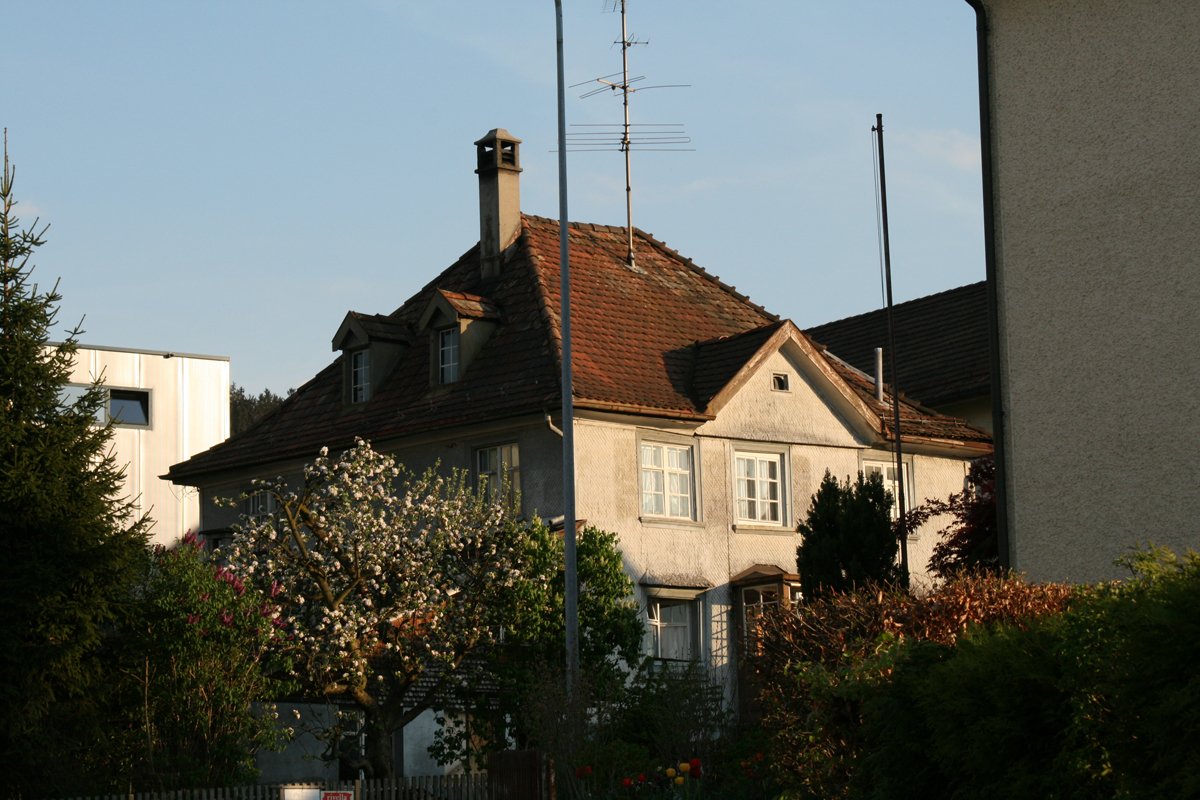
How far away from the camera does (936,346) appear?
3747 cm

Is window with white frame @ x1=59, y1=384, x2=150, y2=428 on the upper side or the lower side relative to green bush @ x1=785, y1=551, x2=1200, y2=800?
upper

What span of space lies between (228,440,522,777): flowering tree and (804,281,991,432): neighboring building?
42.6 ft

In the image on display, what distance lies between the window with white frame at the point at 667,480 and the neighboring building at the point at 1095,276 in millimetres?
10672

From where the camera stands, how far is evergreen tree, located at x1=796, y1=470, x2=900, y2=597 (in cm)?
2445

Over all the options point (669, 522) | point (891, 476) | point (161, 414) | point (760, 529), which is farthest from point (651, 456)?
point (161, 414)

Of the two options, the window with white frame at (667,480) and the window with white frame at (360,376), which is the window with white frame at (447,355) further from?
the window with white frame at (667,480)

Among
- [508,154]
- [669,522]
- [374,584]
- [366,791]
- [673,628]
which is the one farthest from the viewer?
[508,154]

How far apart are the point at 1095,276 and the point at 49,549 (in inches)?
492

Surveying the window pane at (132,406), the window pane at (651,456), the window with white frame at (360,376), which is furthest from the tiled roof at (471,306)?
the window pane at (132,406)

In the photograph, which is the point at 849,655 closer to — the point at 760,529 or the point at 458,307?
the point at 760,529

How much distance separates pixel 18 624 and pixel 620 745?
7.41 metres

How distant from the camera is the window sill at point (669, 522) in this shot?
95.5 ft

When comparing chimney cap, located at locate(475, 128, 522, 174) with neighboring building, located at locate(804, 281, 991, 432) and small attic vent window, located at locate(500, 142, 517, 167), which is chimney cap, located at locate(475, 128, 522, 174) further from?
neighboring building, located at locate(804, 281, 991, 432)

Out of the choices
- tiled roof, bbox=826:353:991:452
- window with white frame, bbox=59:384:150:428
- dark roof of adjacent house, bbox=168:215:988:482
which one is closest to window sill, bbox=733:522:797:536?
dark roof of adjacent house, bbox=168:215:988:482
